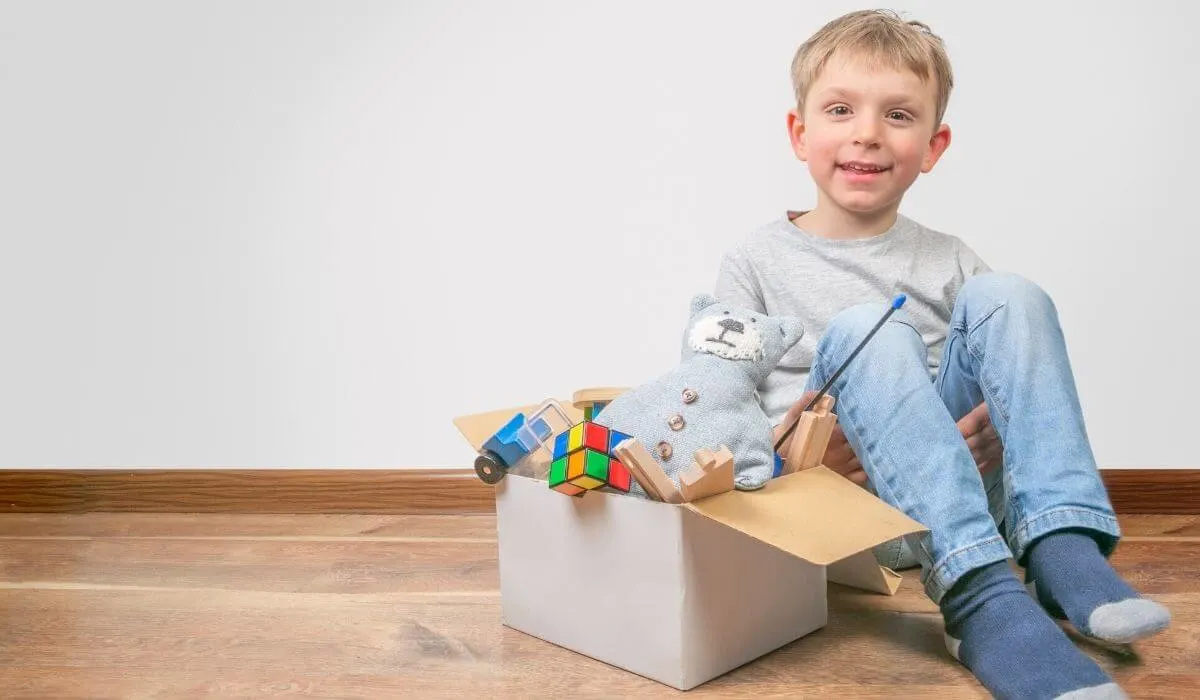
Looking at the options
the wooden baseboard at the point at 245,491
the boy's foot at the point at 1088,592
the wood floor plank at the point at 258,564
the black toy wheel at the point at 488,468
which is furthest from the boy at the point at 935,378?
the wooden baseboard at the point at 245,491

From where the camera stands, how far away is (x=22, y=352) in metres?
1.59

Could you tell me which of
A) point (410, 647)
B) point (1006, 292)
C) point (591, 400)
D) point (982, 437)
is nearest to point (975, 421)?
point (982, 437)

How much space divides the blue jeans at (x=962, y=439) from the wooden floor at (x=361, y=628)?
4.2 inches

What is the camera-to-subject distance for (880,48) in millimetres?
1105

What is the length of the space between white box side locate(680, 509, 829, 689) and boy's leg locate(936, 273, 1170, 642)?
7.5 inches

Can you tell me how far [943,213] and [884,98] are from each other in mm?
364

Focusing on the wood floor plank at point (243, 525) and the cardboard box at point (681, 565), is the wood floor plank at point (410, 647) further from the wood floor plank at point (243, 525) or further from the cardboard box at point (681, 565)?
the wood floor plank at point (243, 525)

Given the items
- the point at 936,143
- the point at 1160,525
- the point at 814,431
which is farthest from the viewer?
the point at 1160,525

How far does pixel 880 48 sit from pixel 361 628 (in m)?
0.76

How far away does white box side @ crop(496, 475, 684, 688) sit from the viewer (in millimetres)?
861

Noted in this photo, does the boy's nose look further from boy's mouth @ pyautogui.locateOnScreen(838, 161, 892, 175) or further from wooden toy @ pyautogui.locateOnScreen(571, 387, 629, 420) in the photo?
wooden toy @ pyautogui.locateOnScreen(571, 387, 629, 420)

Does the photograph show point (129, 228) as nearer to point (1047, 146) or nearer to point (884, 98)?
point (884, 98)

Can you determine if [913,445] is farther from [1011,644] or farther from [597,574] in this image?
[597,574]

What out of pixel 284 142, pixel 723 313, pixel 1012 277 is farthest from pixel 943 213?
pixel 284 142
